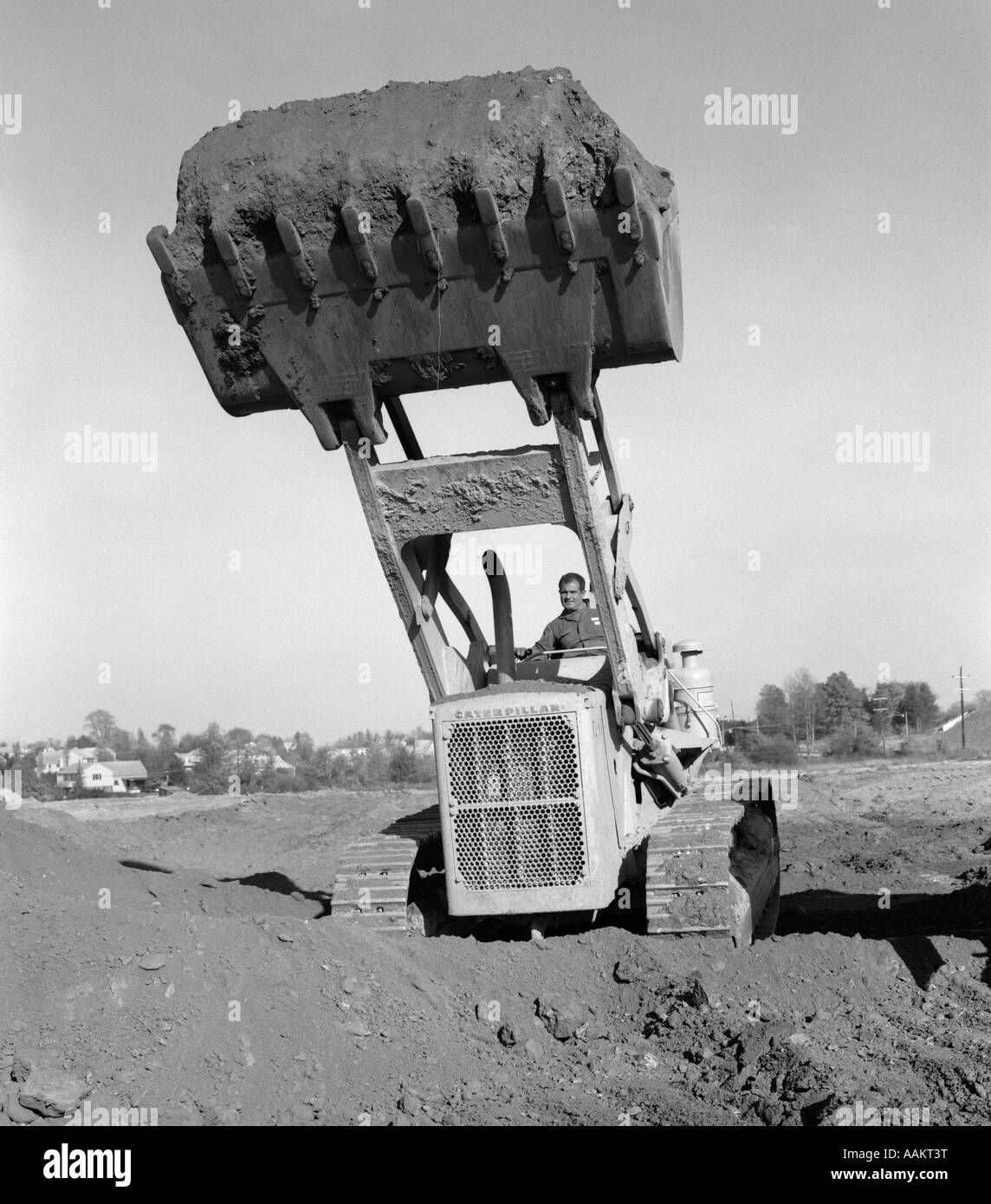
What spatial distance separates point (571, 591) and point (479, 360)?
3.06 m

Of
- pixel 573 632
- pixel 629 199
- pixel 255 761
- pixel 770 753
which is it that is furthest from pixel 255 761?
pixel 629 199

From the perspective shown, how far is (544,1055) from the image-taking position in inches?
236

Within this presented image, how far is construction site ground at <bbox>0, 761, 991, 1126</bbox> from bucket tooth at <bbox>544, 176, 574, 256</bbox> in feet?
12.5

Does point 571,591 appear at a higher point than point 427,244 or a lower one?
lower

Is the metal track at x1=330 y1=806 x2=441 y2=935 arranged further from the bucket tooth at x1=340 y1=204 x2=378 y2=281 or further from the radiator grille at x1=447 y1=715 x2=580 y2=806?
the bucket tooth at x1=340 y1=204 x2=378 y2=281

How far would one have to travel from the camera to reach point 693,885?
23.0ft

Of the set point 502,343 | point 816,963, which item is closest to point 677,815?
point 816,963

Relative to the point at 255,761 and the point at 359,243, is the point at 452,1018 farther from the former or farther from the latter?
the point at 255,761

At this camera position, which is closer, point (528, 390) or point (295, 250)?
point (295, 250)

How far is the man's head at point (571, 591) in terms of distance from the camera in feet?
29.6

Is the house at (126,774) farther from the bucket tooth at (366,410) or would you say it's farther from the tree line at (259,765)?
the bucket tooth at (366,410)

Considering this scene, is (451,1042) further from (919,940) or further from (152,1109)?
(919,940)

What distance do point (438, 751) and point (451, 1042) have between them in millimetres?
1814

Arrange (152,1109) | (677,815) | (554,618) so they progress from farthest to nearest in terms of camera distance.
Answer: (554,618) → (677,815) → (152,1109)
